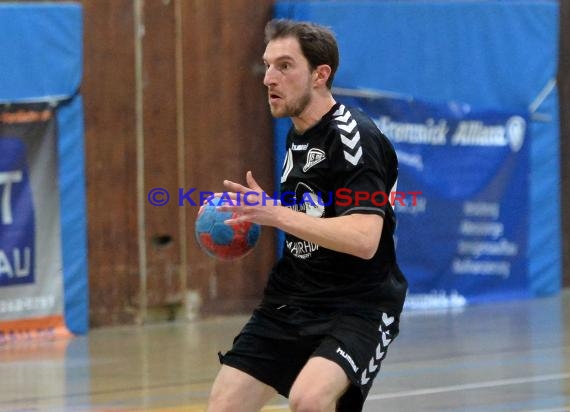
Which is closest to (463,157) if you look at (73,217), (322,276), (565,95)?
(565,95)

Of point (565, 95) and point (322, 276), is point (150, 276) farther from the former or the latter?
point (322, 276)

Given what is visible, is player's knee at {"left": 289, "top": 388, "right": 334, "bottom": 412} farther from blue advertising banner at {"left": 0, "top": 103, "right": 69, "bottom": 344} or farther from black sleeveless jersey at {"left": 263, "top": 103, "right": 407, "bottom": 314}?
blue advertising banner at {"left": 0, "top": 103, "right": 69, "bottom": 344}

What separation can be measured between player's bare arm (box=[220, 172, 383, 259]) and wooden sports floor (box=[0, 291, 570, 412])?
352 cm

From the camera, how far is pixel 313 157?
6156 millimetres

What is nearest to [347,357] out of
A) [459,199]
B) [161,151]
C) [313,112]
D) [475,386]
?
[313,112]

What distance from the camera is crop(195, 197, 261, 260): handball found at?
6512 mm

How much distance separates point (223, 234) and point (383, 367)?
15.7 feet

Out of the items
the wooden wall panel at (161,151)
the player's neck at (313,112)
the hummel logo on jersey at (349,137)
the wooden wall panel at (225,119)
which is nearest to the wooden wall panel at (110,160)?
the wooden wall panel at (161,151)

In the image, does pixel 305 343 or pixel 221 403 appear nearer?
pixel 221 403

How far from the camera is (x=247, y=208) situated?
5.62m

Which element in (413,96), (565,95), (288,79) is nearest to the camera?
(288,79)

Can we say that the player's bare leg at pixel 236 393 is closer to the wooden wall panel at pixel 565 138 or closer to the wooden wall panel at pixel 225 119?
the wooden wall panel at pixel 225 119

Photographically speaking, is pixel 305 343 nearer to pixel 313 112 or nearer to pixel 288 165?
pixel 288 165

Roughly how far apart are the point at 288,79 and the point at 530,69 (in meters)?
10.1
